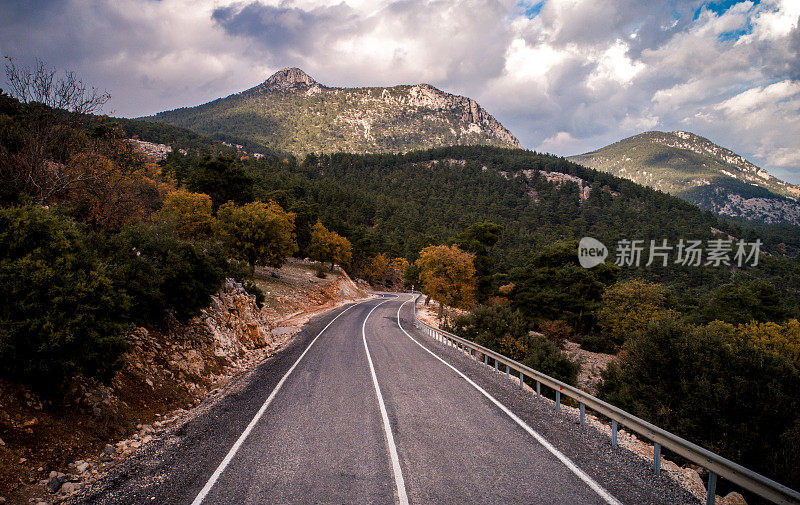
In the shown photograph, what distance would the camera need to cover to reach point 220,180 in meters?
45.1

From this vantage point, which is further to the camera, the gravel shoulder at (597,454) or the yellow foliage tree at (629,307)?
the yellow foliage tree at (629,307)

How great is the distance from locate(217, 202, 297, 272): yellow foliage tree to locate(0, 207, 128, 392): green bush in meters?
24.5

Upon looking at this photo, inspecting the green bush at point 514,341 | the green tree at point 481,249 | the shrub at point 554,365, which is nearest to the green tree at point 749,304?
the green tree at point 481,249

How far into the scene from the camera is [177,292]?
10.3 m

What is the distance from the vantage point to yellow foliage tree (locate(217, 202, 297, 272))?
1191 inches

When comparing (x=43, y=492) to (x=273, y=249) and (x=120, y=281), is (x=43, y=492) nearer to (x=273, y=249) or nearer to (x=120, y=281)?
(x=120, y=281)

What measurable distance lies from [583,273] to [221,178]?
50.7 meters

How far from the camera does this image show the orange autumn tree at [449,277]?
3161cm

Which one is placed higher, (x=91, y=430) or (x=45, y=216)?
(x=45, y=216)

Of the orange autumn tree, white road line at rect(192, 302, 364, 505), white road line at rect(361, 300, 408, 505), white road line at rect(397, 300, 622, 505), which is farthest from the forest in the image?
white road line at rect(361, 300, 408, 505)

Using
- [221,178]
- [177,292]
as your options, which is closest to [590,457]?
[177,292]

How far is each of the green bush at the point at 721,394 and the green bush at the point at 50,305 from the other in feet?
41.2

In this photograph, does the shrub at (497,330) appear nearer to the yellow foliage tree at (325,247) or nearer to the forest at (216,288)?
the forest at (216,288)

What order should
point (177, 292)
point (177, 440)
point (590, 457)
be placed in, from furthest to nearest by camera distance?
point (177, 292), point (177, 440), point (590, 457)
